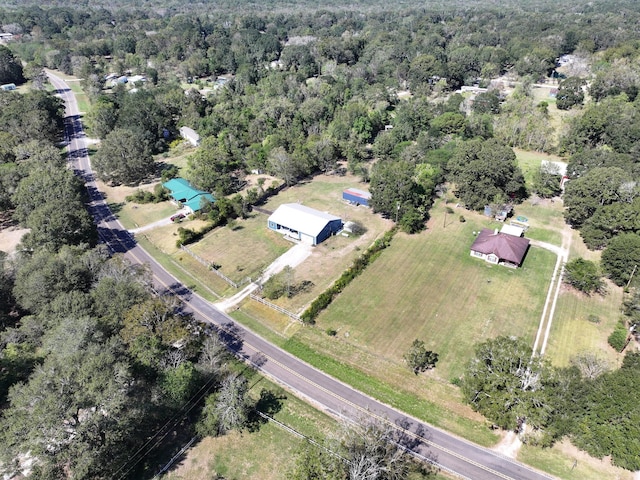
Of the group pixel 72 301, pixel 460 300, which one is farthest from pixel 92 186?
pixel 460 300

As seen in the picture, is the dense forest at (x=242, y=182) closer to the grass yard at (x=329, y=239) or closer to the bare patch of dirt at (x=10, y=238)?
the grass yard at (x=329, y=239)

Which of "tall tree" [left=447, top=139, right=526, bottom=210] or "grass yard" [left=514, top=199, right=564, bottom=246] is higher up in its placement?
"tall tree" [left=447, top=139, right=526, bottom=210]

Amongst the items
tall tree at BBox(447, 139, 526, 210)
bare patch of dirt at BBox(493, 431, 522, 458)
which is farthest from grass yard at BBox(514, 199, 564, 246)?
bare patch of dirt at BBox(493, 431, 522, 458)

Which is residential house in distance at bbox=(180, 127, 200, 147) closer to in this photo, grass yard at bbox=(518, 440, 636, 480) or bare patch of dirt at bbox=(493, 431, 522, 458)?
bare patch of dirt at bbox=(493, 431, 522, 458)

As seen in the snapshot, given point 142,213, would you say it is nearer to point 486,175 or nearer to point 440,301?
point 440,301

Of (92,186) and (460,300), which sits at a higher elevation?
(460,300)

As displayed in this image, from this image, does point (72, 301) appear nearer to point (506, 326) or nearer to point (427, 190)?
point (506, 326)

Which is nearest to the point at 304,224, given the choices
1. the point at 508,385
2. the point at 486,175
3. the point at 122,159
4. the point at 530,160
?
the point at 486,175
